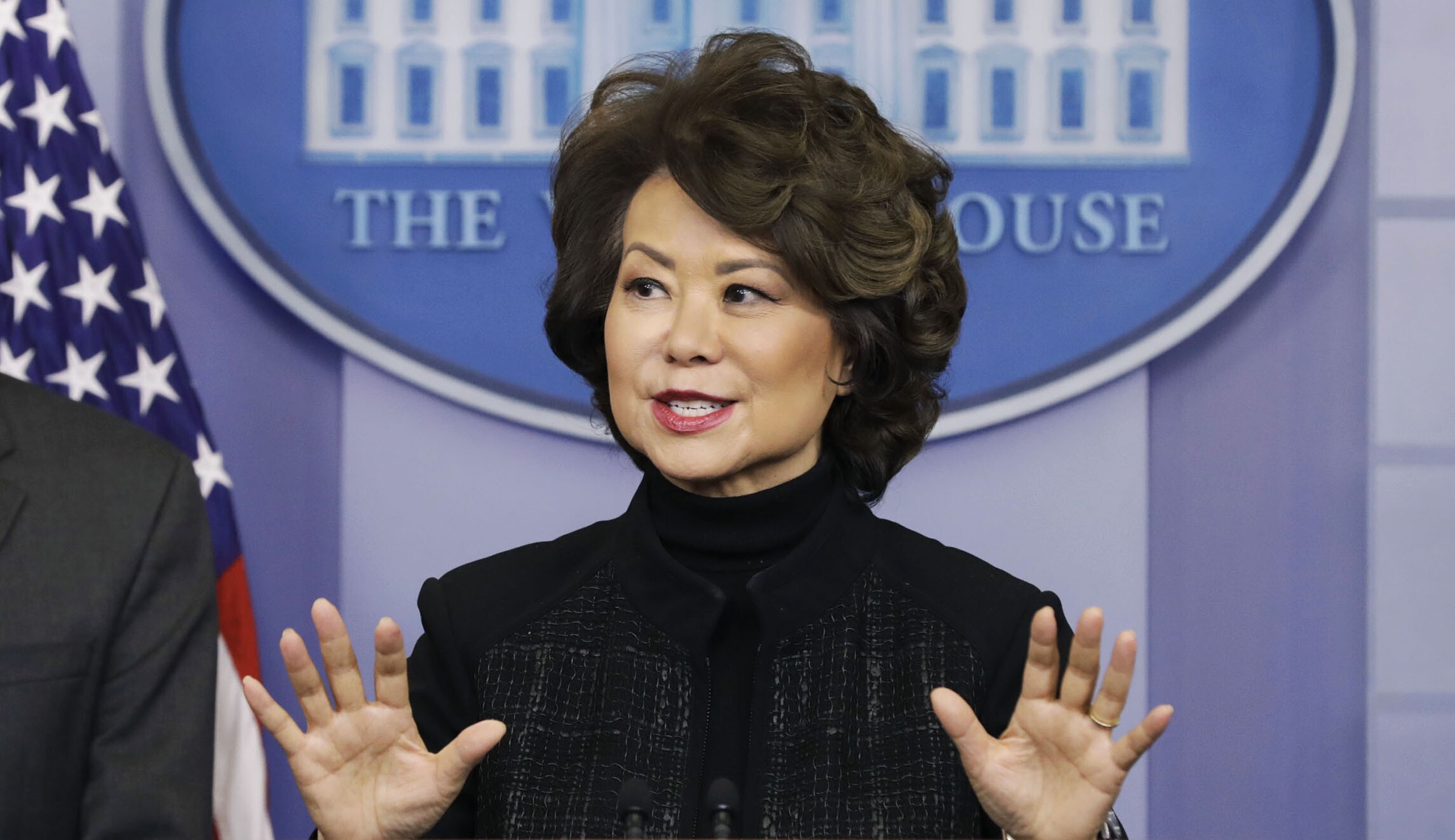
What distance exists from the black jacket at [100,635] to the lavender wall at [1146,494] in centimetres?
105

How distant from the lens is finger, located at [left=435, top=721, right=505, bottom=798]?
135cm

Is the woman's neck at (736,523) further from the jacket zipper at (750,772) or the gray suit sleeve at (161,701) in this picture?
the gray suit sleeve at (161,701)

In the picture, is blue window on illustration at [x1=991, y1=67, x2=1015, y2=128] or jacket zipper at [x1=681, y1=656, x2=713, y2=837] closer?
jacket zipper at [x1=681, y1=656, x2=713, y2=837]

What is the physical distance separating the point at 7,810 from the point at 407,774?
17.3 inches

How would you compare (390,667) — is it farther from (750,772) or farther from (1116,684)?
(1116,684)

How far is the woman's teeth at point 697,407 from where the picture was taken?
1.61 meters

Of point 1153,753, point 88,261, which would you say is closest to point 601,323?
point 88,261

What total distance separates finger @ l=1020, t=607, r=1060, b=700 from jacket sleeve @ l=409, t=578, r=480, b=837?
61 cm

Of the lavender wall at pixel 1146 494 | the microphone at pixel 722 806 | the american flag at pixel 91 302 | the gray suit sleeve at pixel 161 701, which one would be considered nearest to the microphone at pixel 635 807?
the microphone at pixel 722 806

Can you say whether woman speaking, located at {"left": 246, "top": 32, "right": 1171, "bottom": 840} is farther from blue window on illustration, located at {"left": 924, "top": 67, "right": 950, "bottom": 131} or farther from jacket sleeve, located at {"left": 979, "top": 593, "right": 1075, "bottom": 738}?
blue window on illustration, located at {"left": 924, "top": 67, "right": 950, "bottom": 131}

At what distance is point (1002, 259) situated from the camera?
267 cm

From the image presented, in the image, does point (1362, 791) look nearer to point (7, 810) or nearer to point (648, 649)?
→ point (648, 649)

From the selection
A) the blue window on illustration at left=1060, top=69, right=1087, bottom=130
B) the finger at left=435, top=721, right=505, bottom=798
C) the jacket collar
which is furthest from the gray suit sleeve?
the blue window on illustration at left=1060, top=69, right=1087, bottom=130

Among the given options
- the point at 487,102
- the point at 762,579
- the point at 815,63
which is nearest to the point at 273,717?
the point at 762,579
